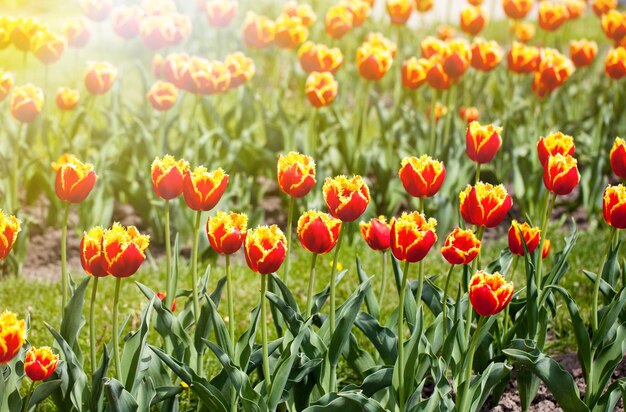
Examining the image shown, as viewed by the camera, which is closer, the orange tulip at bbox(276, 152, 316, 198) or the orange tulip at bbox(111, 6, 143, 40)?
the orange tulip at bbox(276, 152, 316, 198)

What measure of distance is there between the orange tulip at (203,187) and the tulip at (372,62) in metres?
2.11

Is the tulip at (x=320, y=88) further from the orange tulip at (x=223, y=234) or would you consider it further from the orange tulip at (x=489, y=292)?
the orange tulip at (x=489, y=292)

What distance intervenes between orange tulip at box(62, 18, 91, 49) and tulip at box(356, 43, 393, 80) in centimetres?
138

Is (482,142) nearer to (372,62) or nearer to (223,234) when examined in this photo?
(223,234)

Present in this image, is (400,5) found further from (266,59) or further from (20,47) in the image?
(20,47)

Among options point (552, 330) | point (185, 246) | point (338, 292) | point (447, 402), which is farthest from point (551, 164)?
point (185, 246)

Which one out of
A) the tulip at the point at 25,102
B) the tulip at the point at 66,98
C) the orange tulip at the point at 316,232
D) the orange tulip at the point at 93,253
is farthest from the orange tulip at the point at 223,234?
the tulip at the point at 66,98

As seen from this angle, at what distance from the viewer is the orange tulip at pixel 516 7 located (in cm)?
544

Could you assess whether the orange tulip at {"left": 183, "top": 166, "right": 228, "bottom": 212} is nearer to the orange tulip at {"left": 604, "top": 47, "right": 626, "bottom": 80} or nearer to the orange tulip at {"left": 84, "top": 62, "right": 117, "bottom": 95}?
the orange tulip at {"left": 84, "top": 62, "right": 117, "bottom": 95}

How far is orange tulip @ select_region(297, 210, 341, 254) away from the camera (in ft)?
7.82

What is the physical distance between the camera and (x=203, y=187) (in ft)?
8.06

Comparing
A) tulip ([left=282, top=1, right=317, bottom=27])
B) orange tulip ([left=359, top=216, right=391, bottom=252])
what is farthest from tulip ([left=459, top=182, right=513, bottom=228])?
tulip ([left=282, top=1, right=317, bottom=27])

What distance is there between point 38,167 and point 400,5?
2.14 meters

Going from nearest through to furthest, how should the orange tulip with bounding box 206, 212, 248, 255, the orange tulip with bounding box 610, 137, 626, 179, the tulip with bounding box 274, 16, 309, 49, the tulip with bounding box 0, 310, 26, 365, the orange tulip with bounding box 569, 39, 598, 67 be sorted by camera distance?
the tulip with bounding box 0, 310, 26, 365 < the orange tulip with bounding box 206, 212, 248, 255 < the orange tulip with bounding box 610, 137, 626, 179 < the tulip with bounding box 274, 16, 309, 49 < the orange tulip with bounding box 569, 39, 598, 67
